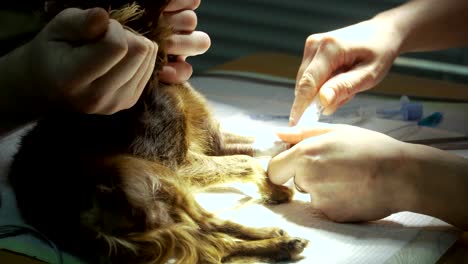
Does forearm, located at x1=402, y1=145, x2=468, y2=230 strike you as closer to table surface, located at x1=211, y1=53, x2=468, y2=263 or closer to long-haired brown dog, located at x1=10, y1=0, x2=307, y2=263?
table surface, located at x1=211, y1=53, x2=468, y2=263

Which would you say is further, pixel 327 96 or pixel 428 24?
pixel 428 24

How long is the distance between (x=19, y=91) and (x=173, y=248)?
0.93ft

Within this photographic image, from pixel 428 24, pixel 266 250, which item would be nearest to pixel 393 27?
pixel 428 24

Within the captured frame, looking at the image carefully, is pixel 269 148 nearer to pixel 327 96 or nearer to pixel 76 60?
pixel 327 96

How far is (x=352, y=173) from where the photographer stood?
905mm

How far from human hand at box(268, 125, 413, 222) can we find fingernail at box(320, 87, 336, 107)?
0.19 m

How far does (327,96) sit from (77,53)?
612 millimetres

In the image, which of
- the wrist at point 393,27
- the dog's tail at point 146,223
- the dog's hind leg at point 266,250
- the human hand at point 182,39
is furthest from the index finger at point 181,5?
the wrist at point 393,27

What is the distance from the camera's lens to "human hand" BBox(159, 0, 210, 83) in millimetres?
951

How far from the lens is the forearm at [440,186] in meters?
0.88

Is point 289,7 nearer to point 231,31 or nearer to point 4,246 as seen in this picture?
point 231,31

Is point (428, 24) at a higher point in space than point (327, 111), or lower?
higher

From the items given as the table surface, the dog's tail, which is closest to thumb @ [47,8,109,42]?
the dog's tail

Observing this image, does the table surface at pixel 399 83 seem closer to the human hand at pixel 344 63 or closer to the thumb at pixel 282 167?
the human hand at pixel 344 63
